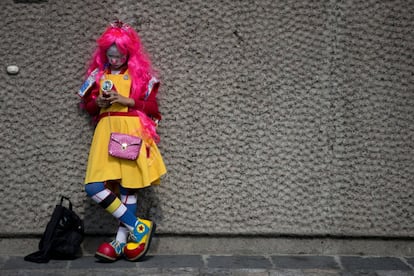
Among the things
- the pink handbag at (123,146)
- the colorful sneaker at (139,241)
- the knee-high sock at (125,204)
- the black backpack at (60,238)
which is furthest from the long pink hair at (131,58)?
the black backpack at (60,238)

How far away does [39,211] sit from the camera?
14.3ft

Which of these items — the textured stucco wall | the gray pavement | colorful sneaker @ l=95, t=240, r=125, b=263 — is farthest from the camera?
the textured stucco wall

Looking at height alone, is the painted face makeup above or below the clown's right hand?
above

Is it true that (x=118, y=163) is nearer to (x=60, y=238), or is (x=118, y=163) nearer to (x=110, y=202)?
(x=110, y=202)

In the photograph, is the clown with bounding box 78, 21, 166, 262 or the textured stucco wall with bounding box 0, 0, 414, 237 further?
the textured stucco wall with bounding box 0, 0, 414, 237

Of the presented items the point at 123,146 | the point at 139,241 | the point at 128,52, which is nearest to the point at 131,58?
the point at 128,52

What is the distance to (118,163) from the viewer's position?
13.5 feet

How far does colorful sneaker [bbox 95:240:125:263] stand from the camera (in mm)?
4129

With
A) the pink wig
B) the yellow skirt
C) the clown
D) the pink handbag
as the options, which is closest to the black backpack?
the clown

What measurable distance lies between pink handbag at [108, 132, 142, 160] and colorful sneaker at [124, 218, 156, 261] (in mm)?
418

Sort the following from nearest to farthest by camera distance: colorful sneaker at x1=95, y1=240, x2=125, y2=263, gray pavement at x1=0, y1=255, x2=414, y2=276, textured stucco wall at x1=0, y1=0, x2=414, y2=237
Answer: gray pavement at x1=0, y1=255, x2=414, y2=276
colorful sneaker at x1=95, y1=240, x2=125, y2=263
textured stucco wall at x1=0, y1=0, x2=414, y2=237

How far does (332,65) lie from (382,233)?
3.75ft

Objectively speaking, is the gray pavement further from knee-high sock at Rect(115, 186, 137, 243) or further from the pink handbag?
the pink handbag

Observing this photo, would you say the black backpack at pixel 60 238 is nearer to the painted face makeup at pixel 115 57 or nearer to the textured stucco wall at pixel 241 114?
the textured stucco wall at pixel 241 114
